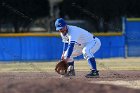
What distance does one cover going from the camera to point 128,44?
2159 cm

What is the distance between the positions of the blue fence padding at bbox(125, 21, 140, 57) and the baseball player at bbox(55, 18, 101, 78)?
8.78 meters

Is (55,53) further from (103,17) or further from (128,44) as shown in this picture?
(103,17)

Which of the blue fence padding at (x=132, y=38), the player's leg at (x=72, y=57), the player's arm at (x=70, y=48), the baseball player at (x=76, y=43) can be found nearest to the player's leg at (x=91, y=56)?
the baseball player at (x=76, y=43)

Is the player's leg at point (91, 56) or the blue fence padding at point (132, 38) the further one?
the blue fence padding at point (132, 38)

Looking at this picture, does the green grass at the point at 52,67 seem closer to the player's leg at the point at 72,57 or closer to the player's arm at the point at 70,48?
the player's leg at the point at 72,57

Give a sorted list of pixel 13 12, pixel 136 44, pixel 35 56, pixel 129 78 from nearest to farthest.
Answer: pixel 129 78 → pixel 35 56 → pixel 136 44 → pixel 13 12

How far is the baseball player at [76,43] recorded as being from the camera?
12.1 meters

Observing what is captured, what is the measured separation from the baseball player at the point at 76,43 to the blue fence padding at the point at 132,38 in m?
8.78

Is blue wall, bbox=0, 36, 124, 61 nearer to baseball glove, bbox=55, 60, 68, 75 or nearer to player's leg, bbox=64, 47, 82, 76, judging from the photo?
player's leg, bbox=64, 47, 82, 76

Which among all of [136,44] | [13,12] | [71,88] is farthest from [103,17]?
[71,88]

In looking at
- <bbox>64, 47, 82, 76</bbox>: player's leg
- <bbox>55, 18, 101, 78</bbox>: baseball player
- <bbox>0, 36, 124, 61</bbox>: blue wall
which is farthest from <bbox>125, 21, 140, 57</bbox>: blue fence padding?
<bbox>64, 47, 82, 76</bbox>: player's leg

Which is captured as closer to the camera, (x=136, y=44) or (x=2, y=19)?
(x=136, y=44)

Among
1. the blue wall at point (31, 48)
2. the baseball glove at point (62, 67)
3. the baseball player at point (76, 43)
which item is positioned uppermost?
the baseball player at point (76, 43)

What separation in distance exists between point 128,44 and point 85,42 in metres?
9.14
